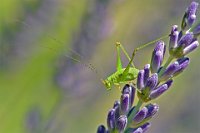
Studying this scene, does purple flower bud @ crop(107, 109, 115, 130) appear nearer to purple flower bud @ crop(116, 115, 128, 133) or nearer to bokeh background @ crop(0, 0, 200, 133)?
purple flower bud @ crop(116, 115, 128, 133)

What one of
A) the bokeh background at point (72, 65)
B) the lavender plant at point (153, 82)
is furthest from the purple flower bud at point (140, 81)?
the bokeh background at point (72, 65)

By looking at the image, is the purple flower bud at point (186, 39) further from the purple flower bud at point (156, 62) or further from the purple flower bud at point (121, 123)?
the purple flower bud at point (121, 123)

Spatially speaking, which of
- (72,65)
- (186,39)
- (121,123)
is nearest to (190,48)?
(186,39)

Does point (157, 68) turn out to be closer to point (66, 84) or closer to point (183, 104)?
point (66, 84)

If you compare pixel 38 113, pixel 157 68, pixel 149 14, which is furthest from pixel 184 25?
pixel 149 14

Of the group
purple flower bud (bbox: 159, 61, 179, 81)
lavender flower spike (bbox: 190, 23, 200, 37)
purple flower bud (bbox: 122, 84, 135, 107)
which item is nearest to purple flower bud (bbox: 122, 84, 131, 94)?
purple flower bud (bbox: 122, 84, 135, 107)

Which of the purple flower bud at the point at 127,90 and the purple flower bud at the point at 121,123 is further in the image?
the purple flower bud at the point at 127,90
